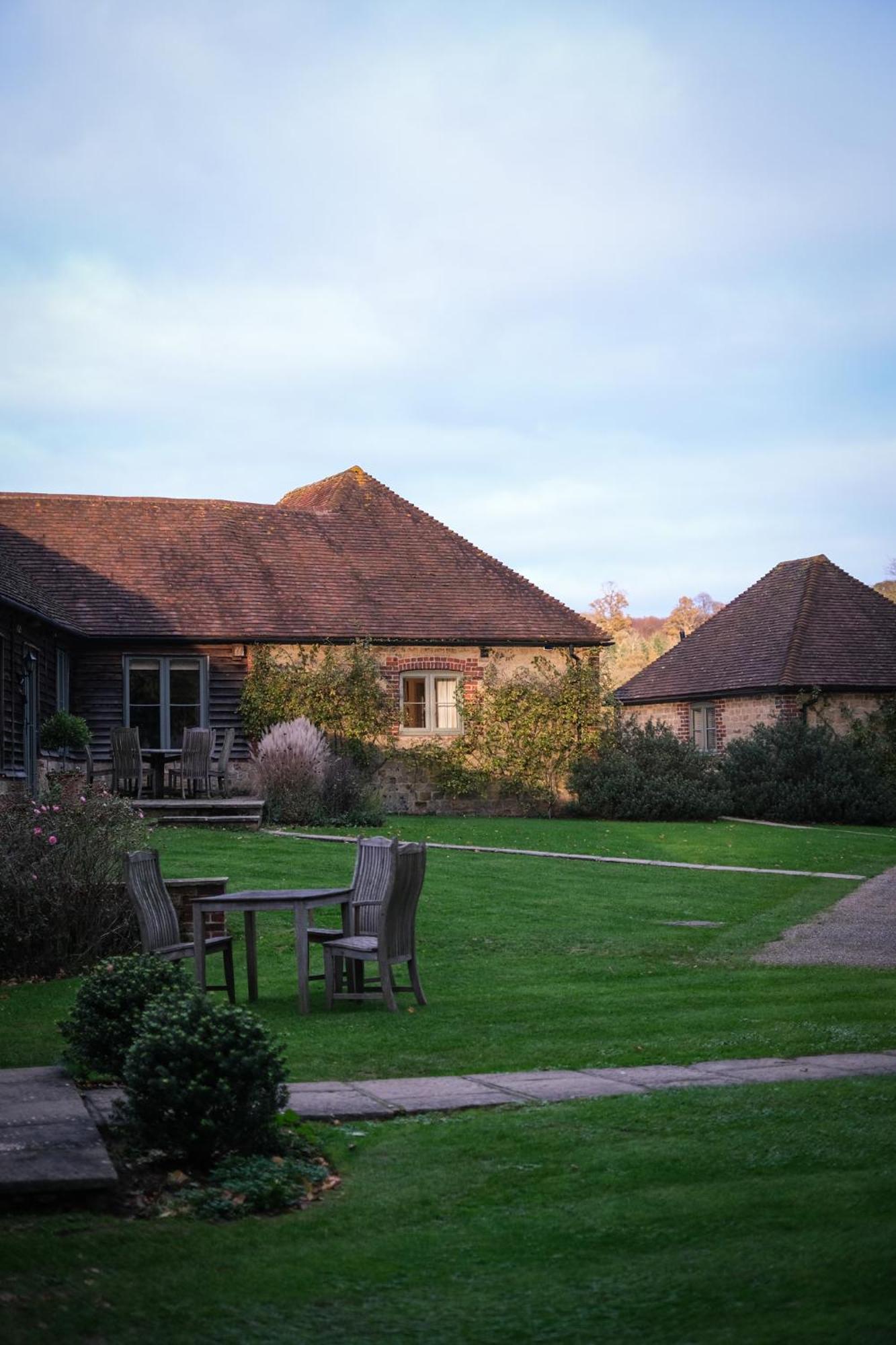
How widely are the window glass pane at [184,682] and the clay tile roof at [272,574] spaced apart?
0.76 metres

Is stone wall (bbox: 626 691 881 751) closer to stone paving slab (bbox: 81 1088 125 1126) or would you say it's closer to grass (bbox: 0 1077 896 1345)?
stone paving slab (bbox: 81 1088 125 1126)

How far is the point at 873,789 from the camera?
1008 inches

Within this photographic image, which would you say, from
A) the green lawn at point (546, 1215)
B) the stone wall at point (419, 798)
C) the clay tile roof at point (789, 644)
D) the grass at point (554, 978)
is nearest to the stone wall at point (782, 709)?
the clay tile roof at point (789, 644)

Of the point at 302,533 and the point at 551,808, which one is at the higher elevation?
the point at 302,533

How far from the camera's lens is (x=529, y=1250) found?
3.79 m

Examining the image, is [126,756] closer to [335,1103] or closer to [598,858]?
[598,858]

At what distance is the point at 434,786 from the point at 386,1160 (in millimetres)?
20688

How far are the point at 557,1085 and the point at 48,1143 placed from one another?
84.2 inches

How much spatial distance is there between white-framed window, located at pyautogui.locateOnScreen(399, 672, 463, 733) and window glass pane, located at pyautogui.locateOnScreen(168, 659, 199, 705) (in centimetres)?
371

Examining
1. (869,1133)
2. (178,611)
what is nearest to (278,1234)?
(869,1133)

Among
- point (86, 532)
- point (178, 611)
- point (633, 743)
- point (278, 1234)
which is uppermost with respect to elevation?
point (86, 532)

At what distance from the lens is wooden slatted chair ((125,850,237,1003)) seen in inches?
316

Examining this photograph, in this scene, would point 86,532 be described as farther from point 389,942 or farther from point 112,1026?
point 112,1026

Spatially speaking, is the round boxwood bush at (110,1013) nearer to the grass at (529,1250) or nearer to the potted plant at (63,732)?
the grass at (529,1250)
